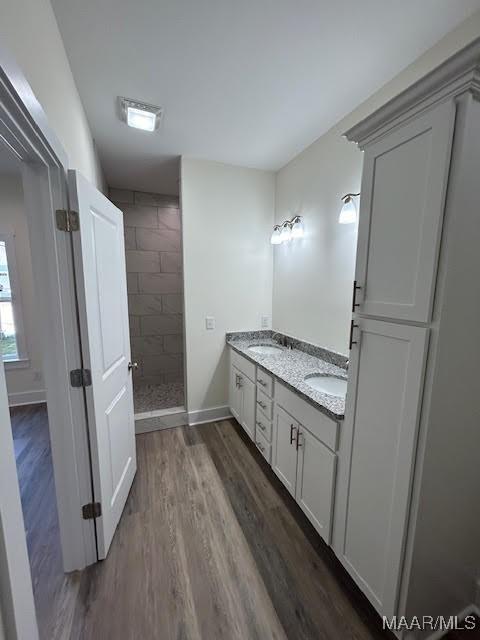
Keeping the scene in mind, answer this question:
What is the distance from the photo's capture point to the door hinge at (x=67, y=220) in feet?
3.90

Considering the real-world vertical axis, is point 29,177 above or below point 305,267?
above

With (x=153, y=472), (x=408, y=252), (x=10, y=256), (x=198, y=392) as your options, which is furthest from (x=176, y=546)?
(x=10, y=256)

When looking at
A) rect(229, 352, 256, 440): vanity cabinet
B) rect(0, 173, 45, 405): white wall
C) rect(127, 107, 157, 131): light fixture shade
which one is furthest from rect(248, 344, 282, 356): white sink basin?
rect(0, 173, 45, 405): white wall

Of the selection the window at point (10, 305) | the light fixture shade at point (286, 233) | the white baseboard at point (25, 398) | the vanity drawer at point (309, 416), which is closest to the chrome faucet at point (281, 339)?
the vanity drawer at point (309, 416)

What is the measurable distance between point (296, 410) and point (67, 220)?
A: 158 centimetres

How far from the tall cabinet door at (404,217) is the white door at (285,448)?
958 millimetres

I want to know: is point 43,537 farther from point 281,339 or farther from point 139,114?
point 139,114

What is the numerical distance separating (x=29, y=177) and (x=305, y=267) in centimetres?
197

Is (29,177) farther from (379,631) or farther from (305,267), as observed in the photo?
(379,631)

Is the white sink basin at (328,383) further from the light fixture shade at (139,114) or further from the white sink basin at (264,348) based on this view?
the light fixture shade at (139,114)

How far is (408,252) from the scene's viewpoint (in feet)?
3.12

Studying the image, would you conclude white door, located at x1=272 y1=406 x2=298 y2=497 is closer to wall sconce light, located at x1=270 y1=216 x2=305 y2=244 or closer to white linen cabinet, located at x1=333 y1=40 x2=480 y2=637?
white linen cabinet, located at x1=333 y1=40 x2=480 y2=637

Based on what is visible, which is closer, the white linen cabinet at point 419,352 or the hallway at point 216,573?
the white linen cabinet at point 419,352

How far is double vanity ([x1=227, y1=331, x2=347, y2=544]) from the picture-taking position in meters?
1.40
